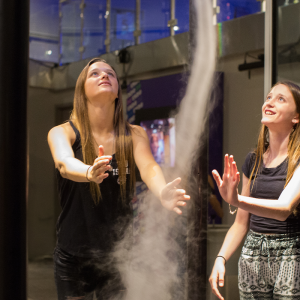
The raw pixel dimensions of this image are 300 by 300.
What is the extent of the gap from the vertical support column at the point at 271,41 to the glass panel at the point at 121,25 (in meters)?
1.11

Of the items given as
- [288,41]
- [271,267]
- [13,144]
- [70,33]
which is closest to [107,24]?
[70,33]

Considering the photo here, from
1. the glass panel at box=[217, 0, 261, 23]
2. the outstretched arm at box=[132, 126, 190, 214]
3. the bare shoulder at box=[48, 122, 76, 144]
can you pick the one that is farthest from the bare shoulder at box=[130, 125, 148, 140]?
the glass panel at box=[217, 0, 261, 23]

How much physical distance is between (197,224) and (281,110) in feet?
2.27

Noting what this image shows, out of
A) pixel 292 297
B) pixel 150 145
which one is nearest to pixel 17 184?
pixel 150 145

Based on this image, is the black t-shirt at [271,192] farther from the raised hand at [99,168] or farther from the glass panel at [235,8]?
the glass panel at [235,8]

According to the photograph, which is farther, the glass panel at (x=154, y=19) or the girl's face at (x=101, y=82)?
the glass panel at (x=154, y=19)

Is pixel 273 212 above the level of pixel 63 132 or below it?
below

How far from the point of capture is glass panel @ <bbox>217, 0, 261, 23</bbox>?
2166 millimetres

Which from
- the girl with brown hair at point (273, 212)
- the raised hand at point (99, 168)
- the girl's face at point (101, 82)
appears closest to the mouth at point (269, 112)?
the girl with brown hair at point (273, 212)

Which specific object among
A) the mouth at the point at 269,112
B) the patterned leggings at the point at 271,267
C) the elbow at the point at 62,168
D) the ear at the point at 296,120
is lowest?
the patterned leggings at the point at 271,267

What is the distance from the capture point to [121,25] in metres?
1.67

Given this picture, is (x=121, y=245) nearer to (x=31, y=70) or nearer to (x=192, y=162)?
(x=192, y=162)

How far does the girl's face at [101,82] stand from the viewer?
1.45 metres

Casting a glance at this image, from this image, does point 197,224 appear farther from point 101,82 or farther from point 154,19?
point 154,19
